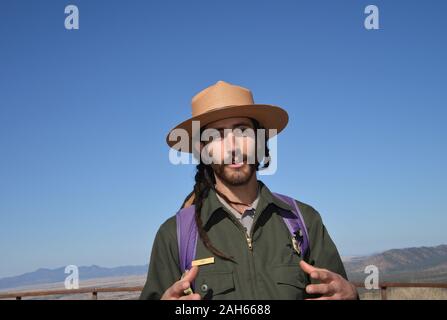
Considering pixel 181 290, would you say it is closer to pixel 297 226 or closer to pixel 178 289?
pixel 178 289

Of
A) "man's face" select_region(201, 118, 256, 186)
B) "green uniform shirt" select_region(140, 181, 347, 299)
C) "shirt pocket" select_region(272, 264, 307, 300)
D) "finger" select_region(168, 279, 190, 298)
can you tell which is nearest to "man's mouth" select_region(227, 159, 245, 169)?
"man's face" select_region(201, 118, 256, 186)

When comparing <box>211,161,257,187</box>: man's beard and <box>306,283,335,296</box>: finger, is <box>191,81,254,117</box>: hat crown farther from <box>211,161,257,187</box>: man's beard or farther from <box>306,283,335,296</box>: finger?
<box>306,283,335,296</box>: finger

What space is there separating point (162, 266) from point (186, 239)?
229mm

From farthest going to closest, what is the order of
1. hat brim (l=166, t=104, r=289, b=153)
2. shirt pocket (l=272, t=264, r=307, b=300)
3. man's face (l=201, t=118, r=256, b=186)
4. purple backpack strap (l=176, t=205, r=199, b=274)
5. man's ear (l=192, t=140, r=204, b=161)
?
man's ear (l=192, t=140, r=204, b=161)
hat brim (l=166, t=104, r=289, b=153)
man's face (l=201, t=118, r=256, b=186)
purple backpack strap (l=176, t=205, r=199, b=274)
shirt pocket (l=272, t=264, r=307, b=300)

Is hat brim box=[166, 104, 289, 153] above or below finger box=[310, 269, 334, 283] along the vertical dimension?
above

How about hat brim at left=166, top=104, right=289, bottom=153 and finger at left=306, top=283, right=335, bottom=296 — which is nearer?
finger at left=306, top=283, right=335, bottom=296

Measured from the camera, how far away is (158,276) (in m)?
2.77

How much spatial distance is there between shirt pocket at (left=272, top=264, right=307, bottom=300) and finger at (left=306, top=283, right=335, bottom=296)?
0.30 m

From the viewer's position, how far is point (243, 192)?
319 centimetres

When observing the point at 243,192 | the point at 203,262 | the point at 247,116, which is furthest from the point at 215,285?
the point at 247,116

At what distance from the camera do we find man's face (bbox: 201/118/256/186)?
3105mm
